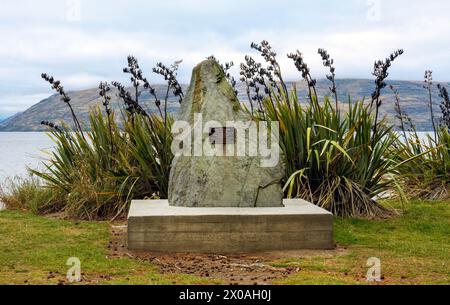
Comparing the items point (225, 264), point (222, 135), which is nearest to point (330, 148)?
point (222, 135)

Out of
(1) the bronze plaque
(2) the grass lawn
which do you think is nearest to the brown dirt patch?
(2) the grass lawn

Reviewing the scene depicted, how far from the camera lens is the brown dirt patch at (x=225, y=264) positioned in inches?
233

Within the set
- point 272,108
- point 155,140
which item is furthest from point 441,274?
point 155,140

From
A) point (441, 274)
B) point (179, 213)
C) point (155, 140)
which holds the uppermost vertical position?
point (155, 140)

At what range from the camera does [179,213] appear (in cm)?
711

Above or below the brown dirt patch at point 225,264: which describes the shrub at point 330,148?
above

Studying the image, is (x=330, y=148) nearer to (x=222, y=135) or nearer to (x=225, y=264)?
(x=222, y=135)

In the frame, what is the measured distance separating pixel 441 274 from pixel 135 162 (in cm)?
516

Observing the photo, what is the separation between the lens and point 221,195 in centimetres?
761

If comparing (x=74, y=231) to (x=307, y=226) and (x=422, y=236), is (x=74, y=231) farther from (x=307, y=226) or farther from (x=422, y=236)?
(x=422, y=236)

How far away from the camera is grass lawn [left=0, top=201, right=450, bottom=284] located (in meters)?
5.80

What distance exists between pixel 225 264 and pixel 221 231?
59 cm

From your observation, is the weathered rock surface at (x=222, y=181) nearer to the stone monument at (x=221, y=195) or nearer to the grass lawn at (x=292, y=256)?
the stone monument at (x=221, y=195)

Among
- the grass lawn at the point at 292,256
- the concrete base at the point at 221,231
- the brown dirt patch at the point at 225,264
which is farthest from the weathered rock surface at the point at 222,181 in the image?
the grass lawn at the point at 292,256
